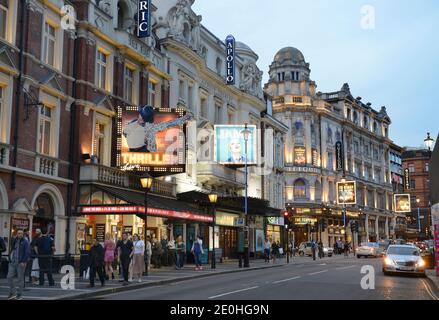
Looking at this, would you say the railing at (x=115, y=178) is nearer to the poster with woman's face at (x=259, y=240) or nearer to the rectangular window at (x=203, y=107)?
the rectangular window at (x=203, y=107)

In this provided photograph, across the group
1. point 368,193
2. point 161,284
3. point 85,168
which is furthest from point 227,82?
point 368,193

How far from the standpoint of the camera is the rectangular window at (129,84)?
3173 centimetres

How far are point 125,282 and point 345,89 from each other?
222 feet

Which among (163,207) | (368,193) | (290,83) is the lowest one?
(163,207)

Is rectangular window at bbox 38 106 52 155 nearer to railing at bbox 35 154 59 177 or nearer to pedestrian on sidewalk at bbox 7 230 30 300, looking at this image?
railing at bbox 35 154 59 177

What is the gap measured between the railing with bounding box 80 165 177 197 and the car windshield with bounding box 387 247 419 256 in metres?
13.2

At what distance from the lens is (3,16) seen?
2281cm

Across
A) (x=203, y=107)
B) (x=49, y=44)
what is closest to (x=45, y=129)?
(x=49, y=44)

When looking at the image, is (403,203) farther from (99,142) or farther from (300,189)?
(99,142)

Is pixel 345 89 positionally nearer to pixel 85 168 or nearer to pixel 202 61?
pixel 202 61

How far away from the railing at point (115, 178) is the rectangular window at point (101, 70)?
14.4ft

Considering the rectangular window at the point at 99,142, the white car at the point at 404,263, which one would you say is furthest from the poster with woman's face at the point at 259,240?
the rectangular window at the point at 99,142
